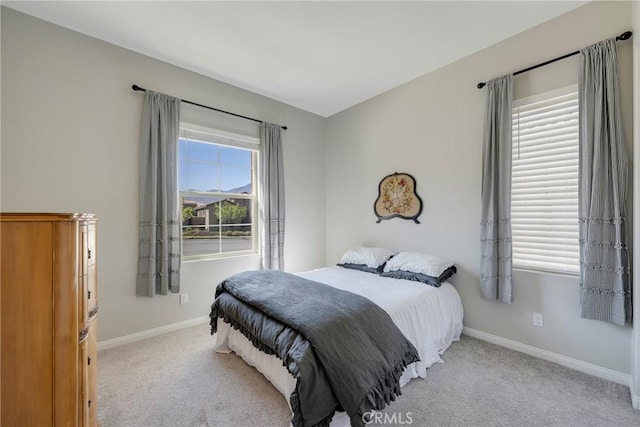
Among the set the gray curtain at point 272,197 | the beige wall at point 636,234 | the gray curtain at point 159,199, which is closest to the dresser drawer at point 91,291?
the gray curtain at point 159,199

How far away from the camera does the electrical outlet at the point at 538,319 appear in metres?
2.29

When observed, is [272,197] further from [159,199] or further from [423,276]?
[423,276]

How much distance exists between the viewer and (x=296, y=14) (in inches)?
85.2

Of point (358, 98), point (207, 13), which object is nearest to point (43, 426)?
point (207, 13)

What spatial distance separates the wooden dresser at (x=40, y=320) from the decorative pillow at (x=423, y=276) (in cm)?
254

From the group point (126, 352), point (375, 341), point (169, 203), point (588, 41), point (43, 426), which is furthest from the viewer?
point (169, 203)

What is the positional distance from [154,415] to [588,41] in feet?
13.6

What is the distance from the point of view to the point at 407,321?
2055 millimetres

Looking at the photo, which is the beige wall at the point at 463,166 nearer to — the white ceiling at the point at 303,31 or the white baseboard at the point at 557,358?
the white baseboard at the point at 557,358

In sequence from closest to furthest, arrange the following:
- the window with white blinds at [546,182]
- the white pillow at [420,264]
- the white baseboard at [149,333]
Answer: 1. the window with white blinds at [546,182]
2. the white baseboard at [149,333]
3. the white pillow at [420,264]

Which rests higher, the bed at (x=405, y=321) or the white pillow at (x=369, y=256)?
the white pillow at (x=369, y=256)

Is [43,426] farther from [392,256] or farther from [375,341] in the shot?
[392,256]

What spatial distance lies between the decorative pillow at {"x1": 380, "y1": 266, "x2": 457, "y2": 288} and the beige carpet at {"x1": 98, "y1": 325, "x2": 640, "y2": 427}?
2.09 feet

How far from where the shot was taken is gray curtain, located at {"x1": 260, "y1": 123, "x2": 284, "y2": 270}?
3.57m
